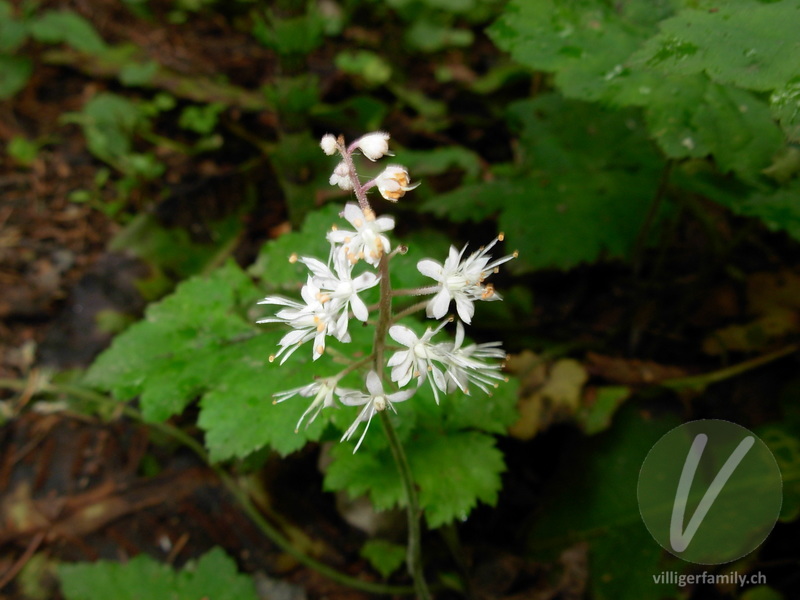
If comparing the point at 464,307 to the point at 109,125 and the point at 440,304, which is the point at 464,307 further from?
the point at 109,125

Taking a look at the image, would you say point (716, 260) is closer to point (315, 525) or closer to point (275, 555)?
point (315, 525)

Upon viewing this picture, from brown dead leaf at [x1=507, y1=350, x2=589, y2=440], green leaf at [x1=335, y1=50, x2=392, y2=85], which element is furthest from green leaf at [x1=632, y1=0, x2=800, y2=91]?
green leaf at [x1=335, y1=50, x2=392, y2=85]

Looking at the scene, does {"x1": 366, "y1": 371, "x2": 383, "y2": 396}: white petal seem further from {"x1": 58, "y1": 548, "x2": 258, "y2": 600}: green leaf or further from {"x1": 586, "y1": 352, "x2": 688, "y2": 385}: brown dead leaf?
{"x1": 586, "y1": 352, "x2": 688, "y2": 385}: brown dead leaf

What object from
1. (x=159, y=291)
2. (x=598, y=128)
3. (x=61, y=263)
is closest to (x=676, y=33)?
(x=598, y=128)

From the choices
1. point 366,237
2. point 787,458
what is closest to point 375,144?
point 366,237

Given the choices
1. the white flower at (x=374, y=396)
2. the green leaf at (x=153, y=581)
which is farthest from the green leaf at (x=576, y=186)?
the green leaf at (x=153, y=581)

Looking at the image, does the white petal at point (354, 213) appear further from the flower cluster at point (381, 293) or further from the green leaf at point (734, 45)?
the green leaf at point (734, 45)
